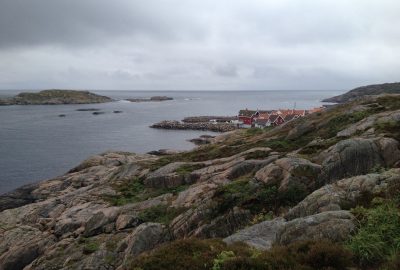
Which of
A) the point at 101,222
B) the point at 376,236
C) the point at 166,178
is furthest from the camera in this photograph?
the point at 166,178

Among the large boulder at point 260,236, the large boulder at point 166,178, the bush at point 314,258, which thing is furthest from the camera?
the large boulder at point 166,178

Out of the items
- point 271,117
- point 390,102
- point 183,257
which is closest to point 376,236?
point 183,257

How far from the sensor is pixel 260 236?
16125mm

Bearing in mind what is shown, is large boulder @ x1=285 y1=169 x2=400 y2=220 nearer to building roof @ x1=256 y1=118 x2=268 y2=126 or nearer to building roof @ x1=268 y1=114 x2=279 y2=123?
building roof @ x1=268 y1=114 x2=279 y2=123

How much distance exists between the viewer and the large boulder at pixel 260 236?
15.0 m

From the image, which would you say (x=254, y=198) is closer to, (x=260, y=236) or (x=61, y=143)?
(x=260, y=236)

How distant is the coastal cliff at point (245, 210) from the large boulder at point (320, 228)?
1.4 inches

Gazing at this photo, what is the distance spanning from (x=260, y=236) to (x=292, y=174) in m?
7.60

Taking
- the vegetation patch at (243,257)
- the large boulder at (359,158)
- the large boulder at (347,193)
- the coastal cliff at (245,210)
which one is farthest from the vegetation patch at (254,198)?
the vegetation patch at (243,257)

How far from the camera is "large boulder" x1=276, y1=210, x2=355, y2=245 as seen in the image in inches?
502

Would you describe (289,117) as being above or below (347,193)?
below

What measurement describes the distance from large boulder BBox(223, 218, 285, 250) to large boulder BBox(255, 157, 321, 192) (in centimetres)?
491

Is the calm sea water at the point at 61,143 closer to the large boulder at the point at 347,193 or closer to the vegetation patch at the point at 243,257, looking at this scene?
the large boulder at the point at 347,193

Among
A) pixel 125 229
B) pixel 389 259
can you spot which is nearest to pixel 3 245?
pixel 125 229
